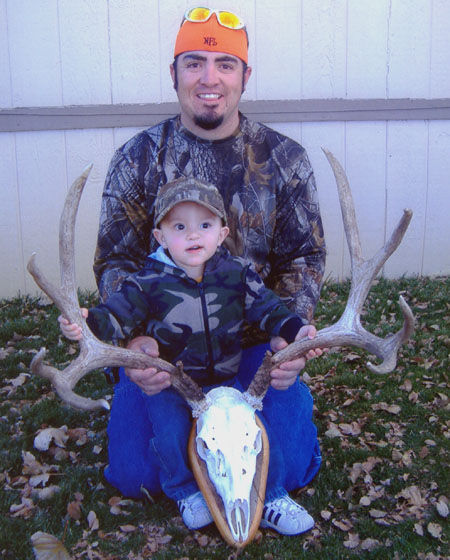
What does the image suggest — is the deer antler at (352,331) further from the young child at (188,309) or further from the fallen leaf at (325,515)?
the fallen leaf at (325,515)

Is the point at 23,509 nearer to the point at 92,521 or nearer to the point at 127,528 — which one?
the point at 92,521

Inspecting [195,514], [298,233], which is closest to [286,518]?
[195,514]

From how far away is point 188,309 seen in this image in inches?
129

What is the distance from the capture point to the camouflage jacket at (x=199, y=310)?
324 cm

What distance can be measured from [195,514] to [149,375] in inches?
27.1

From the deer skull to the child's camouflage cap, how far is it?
84cm

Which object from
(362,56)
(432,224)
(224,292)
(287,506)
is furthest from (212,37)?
(432,224)

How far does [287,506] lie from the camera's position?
10.7 ft

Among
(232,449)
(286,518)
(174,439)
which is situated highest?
(232,449)

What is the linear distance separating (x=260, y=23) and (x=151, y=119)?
1450 millimetres

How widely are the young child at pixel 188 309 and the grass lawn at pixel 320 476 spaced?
0.64 ft

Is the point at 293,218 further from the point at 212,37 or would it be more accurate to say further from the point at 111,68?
the point at 111,68

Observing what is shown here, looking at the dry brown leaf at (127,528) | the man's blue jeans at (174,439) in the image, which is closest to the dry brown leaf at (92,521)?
the dry brown leaf at (127,528)

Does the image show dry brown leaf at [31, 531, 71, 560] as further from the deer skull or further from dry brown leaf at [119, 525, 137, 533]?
the deer skull
